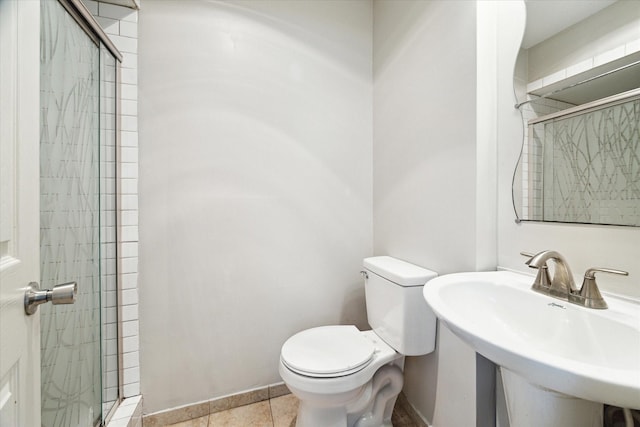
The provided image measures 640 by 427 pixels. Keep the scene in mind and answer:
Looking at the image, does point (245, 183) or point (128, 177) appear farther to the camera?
point (245, 183)

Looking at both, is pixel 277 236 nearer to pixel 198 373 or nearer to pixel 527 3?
pixel 198 373

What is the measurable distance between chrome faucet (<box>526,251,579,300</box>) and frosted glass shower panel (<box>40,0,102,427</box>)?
1.46 meters

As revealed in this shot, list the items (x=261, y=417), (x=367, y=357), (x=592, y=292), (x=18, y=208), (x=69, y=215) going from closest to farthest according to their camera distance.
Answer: (x=18, y=208)
(x=592, y=292)
(x=69, y=215)
(x=367, y=357)
(x=261, y=417)

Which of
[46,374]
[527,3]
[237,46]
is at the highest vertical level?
[237,46]

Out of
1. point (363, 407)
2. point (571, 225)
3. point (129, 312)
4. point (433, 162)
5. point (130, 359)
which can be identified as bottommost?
point (363, 407)

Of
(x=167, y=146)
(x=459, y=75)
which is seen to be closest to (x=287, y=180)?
(x=167, y=146)

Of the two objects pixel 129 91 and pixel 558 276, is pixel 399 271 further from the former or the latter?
pixel 129 91

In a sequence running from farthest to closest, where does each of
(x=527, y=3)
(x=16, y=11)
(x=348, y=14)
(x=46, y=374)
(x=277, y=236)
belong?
(x=348, y=14) → (x=277, y=236) → (x=527, y=3) → (x=46, y=374) → (x=16, y=11)

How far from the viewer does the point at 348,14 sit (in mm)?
1634

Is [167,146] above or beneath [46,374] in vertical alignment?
above

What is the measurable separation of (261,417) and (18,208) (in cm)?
139

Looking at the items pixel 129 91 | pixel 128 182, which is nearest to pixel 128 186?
pixel 128 182

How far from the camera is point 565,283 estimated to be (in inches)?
30.1

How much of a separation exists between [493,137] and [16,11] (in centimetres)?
137
